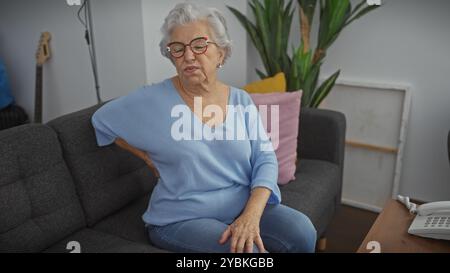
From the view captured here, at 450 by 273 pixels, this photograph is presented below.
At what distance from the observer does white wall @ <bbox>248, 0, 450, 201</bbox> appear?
2.16 m

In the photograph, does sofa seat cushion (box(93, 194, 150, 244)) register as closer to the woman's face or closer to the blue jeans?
the blue jeans

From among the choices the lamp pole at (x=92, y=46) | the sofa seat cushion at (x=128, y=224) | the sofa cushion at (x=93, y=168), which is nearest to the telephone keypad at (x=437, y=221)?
the sofa seat cushion at (x=128, y=224)

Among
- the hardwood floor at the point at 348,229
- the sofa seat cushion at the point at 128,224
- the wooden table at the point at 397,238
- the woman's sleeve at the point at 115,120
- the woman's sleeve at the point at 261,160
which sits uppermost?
the woman's sleeve at the point at 115,120

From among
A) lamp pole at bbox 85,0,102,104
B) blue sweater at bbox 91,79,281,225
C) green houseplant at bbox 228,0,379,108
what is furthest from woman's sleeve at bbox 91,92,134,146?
green houseplant at bbox 228,0,379,108

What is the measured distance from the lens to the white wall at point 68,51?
2178mm

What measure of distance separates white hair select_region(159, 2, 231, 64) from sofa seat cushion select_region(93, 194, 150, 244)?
619mm

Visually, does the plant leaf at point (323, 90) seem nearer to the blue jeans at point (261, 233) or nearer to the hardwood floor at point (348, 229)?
the hardwood floor at point (348, 229)

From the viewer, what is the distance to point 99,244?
1410 mm

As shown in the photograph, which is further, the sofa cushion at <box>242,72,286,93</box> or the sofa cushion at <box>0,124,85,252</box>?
the sofa cushion at <box>242,72,286,93</box>

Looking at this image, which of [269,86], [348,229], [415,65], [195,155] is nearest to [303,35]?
[269,86]

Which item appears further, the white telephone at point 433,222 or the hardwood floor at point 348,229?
the hardwood floor at point 348,229

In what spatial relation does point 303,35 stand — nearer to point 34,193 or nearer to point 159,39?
point 159,39

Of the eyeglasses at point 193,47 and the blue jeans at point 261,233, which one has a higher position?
the eyeglasses at point 193,47

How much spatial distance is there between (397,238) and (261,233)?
41 cm
